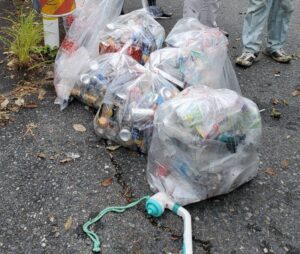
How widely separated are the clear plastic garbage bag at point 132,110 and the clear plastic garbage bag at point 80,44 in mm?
393

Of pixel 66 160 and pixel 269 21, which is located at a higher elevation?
pixel 269 21

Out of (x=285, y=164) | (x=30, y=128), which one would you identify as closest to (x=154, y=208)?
(x=285, y=164)

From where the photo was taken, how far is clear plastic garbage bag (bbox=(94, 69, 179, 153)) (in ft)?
7.29

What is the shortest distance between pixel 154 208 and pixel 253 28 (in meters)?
2.01

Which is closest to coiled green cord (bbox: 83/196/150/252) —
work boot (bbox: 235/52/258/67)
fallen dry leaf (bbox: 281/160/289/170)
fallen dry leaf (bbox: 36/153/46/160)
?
fallen dry leaf (bbox: 36/153/46/160)

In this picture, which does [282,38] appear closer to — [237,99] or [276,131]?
[276,131]

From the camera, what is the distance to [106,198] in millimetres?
2018

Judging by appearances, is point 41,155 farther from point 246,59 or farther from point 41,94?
point 246,59

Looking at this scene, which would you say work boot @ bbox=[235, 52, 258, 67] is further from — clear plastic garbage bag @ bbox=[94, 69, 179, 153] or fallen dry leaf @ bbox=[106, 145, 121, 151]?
fallen dry leaf @ bbox=[106, 145, 121, 151]

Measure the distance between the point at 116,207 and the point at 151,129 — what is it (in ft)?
1.57

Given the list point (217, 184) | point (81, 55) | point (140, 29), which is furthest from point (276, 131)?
point (81, 55)

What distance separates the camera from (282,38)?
3488mm

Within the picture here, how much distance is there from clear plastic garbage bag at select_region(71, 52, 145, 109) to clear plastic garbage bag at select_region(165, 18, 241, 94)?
354 mm

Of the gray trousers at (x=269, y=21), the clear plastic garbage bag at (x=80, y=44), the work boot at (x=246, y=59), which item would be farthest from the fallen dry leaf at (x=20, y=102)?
the gray trousers at (x=269, y=21)
